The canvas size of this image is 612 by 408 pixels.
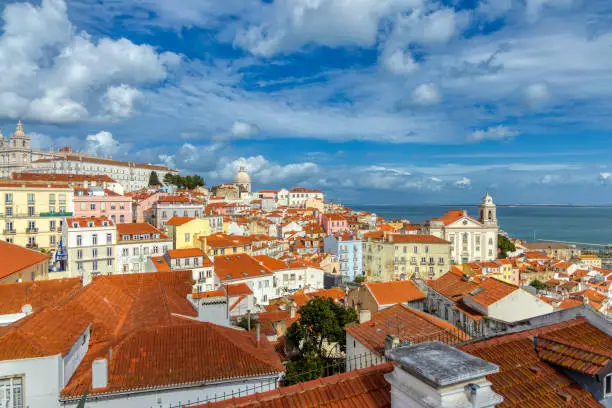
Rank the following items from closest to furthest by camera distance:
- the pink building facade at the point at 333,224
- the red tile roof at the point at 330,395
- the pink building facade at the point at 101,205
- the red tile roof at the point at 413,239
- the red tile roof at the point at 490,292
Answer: the red tile roof at the point at 330,395
the red tile roof at the point at 490,292
the pink building facade at the point at 101,205
the red tile roof at the point at 413,239
the pink building facade at the point at 333,224

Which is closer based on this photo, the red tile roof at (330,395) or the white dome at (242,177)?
the red tile roof at (330,395)

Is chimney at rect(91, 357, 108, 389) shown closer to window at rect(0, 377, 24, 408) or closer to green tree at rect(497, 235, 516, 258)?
window at rect(0, 377, 24, 408)

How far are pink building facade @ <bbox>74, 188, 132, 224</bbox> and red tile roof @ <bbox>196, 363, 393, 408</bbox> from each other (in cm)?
4567

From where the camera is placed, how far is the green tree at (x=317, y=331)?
17.3 m

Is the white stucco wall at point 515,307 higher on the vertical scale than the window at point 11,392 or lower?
lower

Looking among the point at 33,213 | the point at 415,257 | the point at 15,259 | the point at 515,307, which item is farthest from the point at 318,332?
the point at 415,257

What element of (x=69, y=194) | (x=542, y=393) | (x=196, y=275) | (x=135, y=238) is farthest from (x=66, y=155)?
(x=542, y=393)

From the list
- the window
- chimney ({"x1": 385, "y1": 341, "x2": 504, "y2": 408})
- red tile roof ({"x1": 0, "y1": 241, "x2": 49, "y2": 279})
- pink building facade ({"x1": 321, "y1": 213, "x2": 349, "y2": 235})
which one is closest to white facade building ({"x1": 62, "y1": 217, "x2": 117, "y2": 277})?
red tile roof ({"x1": 0, "y1": 241, "x2": 49, "y2": 279})

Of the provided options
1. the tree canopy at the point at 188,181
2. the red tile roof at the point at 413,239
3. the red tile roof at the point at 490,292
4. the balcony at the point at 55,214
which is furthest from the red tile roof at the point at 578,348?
the tree canopy at the point at 188,181

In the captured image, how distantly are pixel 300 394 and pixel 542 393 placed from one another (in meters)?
2.69

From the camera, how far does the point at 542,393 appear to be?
4410mm

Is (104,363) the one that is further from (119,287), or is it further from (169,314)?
(119,287)

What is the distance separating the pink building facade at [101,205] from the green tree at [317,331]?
35.0 meters

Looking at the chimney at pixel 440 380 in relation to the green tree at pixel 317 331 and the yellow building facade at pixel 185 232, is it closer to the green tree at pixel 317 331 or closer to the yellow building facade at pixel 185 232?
the green tree at pixel 317 331
